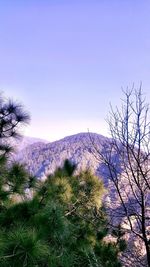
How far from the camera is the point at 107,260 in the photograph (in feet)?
25.3

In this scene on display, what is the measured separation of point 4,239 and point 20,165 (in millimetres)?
3089

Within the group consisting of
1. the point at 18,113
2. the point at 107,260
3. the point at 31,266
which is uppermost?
the point at 18,113

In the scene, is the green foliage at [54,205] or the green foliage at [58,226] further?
the green foliage at [54,205]

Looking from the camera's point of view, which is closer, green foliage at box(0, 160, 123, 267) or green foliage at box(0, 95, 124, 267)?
green foliage at box(0, 160, 123, 267)

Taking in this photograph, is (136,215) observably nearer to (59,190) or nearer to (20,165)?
(59,190)

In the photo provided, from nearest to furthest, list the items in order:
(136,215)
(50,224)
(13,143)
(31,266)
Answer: (31,266) → (50,224) → (136,215) → (13,143)

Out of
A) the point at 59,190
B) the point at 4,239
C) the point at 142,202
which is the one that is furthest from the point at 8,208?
the point at 4,239

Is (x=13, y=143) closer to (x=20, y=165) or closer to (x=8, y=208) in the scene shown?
(x=20, y=165)

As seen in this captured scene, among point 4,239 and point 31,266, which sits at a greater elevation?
point 4,239

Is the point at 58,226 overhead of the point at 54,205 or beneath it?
beneath

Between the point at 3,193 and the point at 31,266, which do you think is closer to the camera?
the point at 31,266

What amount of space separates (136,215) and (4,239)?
165 centimetres

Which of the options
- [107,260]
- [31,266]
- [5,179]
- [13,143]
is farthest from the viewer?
[107,260]

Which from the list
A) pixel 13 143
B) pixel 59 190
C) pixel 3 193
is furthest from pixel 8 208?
pixel 13 143
